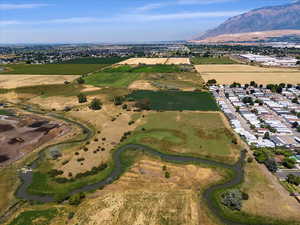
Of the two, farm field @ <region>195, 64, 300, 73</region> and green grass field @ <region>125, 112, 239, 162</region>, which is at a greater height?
farm field @ <region>195, 64, 300, 73</region>

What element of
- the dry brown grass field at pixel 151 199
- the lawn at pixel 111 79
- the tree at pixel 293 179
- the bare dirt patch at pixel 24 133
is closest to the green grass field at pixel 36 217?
the dry brown grass field at pixel 151 199

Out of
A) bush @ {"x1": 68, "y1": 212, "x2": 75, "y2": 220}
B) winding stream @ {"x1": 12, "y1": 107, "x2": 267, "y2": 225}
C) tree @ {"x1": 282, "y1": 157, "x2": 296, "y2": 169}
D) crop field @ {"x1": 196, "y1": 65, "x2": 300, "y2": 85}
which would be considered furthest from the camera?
crop field @ {"x1": 196, "y1": 65, "x2": 300, "y2": 85}

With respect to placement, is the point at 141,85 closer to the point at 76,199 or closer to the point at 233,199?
the point at 76,199

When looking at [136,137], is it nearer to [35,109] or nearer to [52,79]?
[35,109]

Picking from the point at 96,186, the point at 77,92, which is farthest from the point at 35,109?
the point at 96,186

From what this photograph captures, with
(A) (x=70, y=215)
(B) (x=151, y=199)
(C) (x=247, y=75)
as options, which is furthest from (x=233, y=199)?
(C) (x=247, y=75)

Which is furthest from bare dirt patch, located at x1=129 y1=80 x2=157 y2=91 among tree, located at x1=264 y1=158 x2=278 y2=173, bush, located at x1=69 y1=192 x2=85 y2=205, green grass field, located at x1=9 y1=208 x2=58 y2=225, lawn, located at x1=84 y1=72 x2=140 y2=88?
green grass field, located at x1=9 y1=208 x2=58 y2=225

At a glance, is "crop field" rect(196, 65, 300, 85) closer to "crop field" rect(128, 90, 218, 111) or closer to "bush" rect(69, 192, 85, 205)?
"crop field" rect(128, 90, 218, 111)
